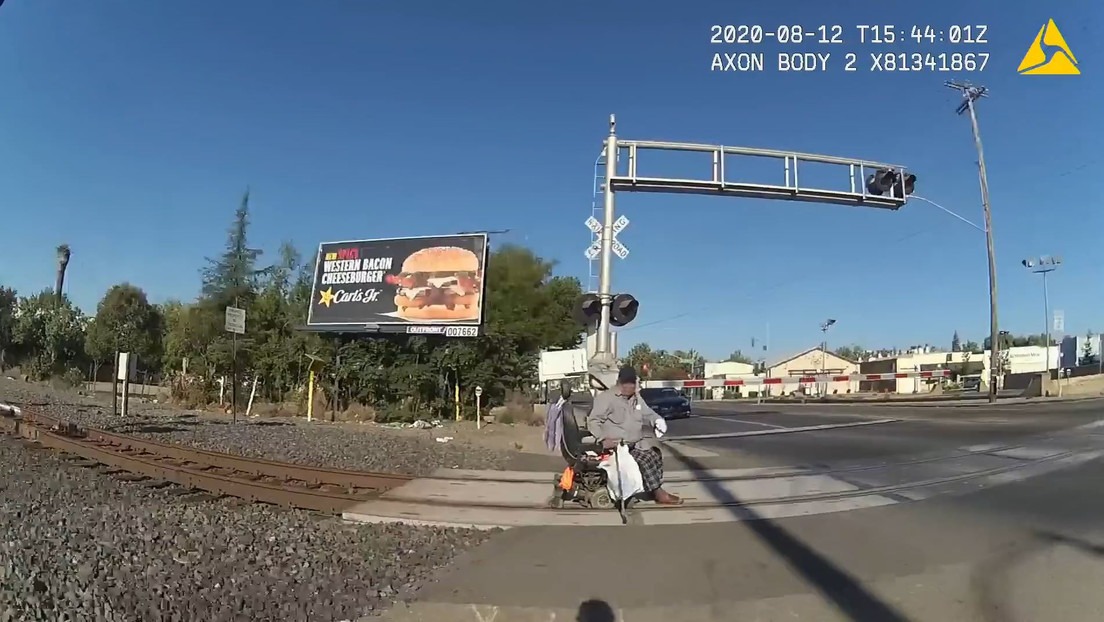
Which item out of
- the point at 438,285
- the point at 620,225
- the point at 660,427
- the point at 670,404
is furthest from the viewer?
the point at 670,404

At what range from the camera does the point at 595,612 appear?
4832 millimetres

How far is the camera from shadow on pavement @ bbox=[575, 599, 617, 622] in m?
4.71

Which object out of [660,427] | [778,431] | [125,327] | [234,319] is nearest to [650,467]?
[660,427]

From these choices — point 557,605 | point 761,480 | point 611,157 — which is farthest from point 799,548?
point 611,157

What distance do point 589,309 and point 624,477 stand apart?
3934mm

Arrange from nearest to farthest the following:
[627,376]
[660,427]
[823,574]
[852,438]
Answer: [823,574], [660,427], [627,376], [852,438]

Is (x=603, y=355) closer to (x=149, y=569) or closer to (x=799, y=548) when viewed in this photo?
(x=799, y=548)

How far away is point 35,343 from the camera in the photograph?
161 feet

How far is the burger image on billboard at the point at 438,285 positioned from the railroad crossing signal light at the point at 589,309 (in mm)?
12741

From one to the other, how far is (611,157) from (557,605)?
8.91m

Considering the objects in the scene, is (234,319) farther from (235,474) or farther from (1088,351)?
(1088,351)

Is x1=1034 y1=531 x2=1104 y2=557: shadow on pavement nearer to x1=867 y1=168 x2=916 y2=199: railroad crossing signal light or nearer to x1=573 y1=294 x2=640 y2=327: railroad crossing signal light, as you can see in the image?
x1=573 y1=294 x2=640 y2=327: railroad crossing signal light

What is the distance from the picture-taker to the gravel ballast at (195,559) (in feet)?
15.5

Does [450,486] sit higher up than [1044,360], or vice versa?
[1044,360]
